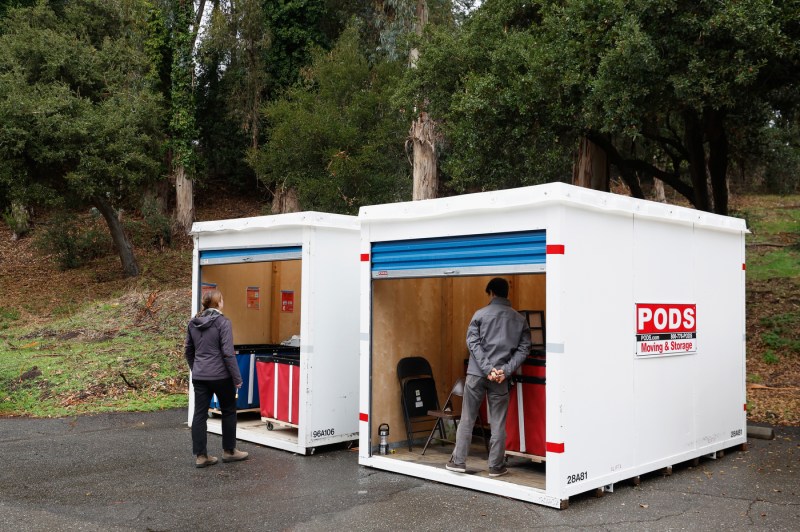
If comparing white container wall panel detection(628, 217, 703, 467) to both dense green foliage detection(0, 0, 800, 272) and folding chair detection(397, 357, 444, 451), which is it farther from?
dense green foliage detection(0, 0, 800, 272)

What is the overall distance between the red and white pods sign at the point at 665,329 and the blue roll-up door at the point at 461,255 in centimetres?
145

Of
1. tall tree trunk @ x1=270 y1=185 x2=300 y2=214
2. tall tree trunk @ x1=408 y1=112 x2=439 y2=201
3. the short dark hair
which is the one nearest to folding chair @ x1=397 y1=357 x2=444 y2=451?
the short dark hair

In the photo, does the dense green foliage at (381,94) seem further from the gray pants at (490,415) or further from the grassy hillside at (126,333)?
the gray pants at (490,415)

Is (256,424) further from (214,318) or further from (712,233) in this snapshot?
(712,233)

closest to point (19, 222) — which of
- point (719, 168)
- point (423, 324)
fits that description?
point (719, 168)

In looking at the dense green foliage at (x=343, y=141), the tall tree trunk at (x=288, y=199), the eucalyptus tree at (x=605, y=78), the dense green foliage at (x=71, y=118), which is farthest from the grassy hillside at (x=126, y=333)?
the dense green foliage at (x=343, y=141)

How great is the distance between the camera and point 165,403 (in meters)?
12.6

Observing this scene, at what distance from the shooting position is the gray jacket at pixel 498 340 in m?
7.50

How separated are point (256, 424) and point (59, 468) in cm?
288

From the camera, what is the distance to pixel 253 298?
Answer: 12.1m

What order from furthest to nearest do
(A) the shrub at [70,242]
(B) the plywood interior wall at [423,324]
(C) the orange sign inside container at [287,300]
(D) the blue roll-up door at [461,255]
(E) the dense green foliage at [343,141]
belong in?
(A) the shrub at [70,242] → (E) the dense green foliage at [343,141] → (C) the orange sign inside container at [287,300] → (B) the plywood interior wall at [423,324] → (D) the blue roll-up door at [461,255]

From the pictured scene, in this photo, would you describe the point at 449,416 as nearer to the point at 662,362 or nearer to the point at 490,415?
the point at 490,415

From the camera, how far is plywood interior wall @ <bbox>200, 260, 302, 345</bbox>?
11.8 m

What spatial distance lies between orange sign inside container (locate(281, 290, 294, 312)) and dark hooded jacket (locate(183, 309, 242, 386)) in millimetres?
3852
